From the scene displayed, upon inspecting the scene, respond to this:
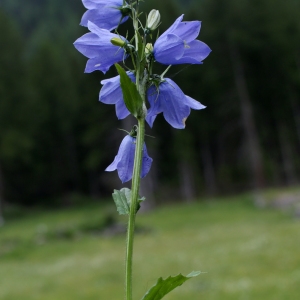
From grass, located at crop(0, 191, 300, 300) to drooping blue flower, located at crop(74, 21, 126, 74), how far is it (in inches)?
154

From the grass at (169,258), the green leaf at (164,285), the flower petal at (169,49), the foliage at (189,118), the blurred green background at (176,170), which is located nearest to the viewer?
the green leaf at (164,285)

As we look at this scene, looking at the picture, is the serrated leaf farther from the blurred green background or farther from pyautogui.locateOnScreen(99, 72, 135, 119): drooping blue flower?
the blurred green background

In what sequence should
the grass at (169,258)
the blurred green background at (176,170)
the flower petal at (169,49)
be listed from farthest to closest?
1. the blurred green background at (176,170)
2. the grass at (169,258)
3. the flower petal at (169,49)

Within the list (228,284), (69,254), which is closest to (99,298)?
(228,284)

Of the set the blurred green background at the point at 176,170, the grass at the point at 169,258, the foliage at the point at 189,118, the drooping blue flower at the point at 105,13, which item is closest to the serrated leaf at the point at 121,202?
the drooping blue flower at the point at 105,13

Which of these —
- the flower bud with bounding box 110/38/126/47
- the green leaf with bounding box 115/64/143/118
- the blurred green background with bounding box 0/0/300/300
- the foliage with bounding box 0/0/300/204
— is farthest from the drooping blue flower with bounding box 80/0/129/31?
the foliage with bounding box 0/0/300/204

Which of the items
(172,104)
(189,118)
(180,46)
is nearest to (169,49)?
(180,46)

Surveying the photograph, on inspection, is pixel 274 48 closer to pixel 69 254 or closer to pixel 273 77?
pixel 273 77

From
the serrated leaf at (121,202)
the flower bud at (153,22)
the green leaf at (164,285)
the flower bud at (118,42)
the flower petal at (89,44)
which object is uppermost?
the flower bud at (153,22)

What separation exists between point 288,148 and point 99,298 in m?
25.5

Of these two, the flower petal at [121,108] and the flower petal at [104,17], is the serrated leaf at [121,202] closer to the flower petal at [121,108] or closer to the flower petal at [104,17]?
the flower petal at [121,108]

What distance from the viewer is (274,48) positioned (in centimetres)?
2775

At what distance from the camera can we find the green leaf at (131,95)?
890 millimetres

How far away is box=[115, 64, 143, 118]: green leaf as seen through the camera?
89 cm
